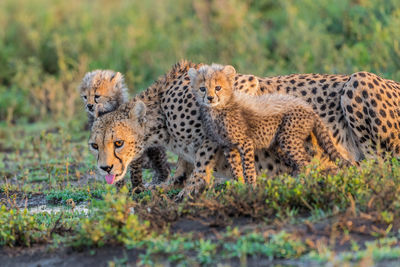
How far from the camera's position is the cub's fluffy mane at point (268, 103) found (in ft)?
15.8

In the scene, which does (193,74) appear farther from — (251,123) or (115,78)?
(115,78)

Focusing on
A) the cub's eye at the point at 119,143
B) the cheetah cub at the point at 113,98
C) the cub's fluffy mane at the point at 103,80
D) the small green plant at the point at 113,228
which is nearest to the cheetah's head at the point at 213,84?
the cub's eye at the point at 119,143

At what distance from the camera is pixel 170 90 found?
543 cm

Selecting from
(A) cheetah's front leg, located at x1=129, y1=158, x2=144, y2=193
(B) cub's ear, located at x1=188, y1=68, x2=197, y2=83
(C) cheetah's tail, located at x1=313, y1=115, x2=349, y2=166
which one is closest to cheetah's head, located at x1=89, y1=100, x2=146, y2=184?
(A) cheetah's front leg, located at x1=129, y1=158, x2=144, y2=193

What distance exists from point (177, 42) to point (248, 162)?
621 cm

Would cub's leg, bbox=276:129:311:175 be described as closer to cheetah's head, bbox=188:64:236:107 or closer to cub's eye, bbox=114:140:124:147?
cheetah's head, bbox=188:64:236:107

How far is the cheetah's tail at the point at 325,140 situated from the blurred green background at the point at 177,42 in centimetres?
312

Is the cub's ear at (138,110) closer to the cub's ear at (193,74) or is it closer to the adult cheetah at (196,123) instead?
the adult cheetah at (196,123)

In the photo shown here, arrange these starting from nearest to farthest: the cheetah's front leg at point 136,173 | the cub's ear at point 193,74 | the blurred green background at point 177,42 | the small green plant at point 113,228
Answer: the small green plant at point 113,228, the cub's ear at point 193,74, the cheetah's front leg at point 136,173, the blurred green background at point 177,42

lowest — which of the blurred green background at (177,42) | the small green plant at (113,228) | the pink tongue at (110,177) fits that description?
the small green plant at (113,228)

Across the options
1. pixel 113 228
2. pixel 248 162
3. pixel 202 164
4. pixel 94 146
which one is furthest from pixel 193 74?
pixel 113 228

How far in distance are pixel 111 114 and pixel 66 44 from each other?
230 inches

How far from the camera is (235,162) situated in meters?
4.88

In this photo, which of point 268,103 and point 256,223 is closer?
point 256,223
